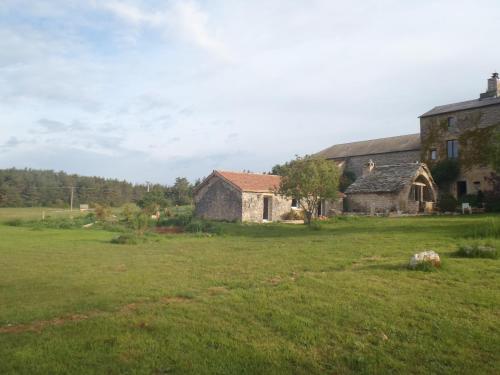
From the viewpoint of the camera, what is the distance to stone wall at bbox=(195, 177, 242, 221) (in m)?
30.6

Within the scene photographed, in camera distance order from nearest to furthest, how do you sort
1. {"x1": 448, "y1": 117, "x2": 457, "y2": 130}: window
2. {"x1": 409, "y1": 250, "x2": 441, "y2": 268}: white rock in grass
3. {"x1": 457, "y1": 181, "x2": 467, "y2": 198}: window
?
{"x1": 409, "y1": 250, "x2": 441, "y2": 268}: white rock in grass
{"x1": 457, "y1": 181, "x2": 467, "y2": 198}: window
{"x1": 448, "y1": 117, "x2": 457, "y2": 130}: window

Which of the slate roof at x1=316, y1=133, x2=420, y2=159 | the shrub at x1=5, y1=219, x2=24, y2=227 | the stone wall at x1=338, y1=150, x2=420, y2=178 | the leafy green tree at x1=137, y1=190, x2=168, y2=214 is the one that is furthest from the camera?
the slate roof at x1=316, y1=133, x2=420, y2=159

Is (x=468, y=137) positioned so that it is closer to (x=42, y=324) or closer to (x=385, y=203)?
(x=385, y=203)

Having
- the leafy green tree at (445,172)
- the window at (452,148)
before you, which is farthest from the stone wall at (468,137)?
the leafy green tree at (445,172)

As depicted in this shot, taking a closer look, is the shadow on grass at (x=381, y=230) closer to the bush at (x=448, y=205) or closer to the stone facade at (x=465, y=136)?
the bush at (x=448, y=205)

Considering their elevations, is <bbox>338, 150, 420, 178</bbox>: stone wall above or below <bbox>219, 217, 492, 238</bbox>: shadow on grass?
above

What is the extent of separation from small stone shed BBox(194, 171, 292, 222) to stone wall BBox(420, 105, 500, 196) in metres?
16.0

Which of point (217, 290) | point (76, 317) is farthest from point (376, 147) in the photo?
point (76, 317)

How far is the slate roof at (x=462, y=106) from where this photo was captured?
34.8 metres

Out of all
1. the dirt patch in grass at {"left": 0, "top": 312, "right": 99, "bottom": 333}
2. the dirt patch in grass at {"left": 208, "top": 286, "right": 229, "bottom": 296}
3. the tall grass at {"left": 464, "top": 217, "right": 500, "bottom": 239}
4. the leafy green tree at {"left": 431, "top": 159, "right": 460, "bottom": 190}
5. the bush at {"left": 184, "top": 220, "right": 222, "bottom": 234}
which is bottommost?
the dirt patch in grass at {"left": 0, "top": 312, "right": 99, "bottom": 333}

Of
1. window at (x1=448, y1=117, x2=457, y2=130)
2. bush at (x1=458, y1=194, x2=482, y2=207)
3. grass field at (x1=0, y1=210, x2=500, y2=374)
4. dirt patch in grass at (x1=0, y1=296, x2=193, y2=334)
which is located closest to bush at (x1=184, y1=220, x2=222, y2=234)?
grass field at (x1=0, y1=210, x2=500, y2=374)

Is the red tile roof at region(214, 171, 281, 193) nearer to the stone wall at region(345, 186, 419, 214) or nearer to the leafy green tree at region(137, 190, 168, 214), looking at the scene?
the stone wall at region(345, 186, 419, 214)

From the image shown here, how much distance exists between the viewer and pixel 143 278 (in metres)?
9.32

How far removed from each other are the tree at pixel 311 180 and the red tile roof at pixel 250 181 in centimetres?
467
